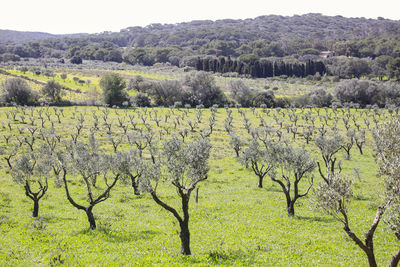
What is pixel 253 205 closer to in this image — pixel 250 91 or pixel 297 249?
pixel 297 249

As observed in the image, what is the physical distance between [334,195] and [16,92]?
12612 cm

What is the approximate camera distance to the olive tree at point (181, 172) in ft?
62.0

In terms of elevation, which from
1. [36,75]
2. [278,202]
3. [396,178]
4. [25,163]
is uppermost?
[36,75]

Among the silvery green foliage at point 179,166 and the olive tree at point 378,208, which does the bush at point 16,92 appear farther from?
the olive tree at point 378,208

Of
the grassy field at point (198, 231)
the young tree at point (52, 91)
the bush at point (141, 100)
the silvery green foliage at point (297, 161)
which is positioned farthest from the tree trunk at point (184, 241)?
the young tree at point (52, 91)

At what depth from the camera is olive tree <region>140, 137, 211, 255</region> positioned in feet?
62.0

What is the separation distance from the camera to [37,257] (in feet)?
62.1

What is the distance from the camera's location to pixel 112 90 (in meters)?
124

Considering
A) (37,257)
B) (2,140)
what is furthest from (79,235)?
(2,140)

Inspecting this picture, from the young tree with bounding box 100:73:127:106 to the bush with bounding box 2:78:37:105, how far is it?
28313 mm

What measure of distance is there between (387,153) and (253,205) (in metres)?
14.8

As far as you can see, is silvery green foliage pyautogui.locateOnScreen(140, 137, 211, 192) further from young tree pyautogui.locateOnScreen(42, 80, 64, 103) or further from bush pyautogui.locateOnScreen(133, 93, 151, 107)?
young tree pyautogui.locateOnScreen(42, 80, 64, 103)

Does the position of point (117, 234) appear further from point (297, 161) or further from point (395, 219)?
point (395, 219)

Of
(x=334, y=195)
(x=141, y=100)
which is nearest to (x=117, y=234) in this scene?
(x=334, y=195)
